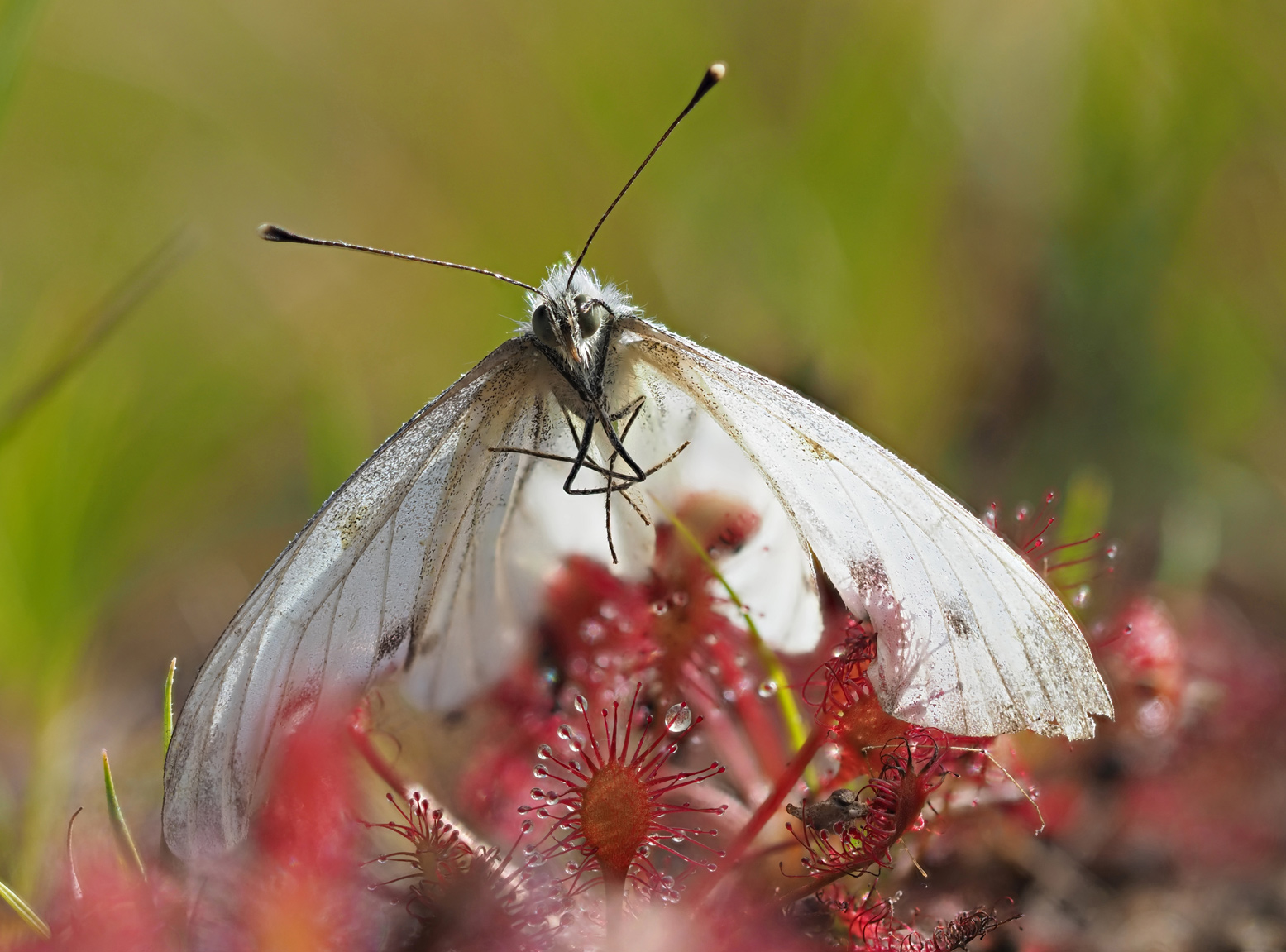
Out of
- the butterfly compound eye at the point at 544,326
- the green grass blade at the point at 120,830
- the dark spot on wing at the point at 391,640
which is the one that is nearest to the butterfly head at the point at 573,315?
the butterfly compound eye at the point at 544,326

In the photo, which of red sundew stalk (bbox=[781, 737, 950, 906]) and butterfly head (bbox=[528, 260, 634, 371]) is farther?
butterfly head (bbox=[528, 260, 634, 371])

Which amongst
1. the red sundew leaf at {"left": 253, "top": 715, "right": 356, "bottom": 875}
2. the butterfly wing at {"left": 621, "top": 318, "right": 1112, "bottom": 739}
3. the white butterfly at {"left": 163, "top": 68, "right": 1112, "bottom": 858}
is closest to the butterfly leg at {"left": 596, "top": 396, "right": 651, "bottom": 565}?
the white butterfly at {"left": 163, "top": 68, "right": 1112, "bottom": 858}

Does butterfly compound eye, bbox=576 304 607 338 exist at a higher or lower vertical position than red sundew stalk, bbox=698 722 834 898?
higher

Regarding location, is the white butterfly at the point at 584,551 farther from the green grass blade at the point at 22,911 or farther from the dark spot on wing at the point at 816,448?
the green grass blade at the point at 22,911

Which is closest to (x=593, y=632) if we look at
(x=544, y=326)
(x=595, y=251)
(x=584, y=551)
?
(x=584, y=551)

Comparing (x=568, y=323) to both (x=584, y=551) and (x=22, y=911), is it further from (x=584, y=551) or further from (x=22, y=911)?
(x=22, y=911)

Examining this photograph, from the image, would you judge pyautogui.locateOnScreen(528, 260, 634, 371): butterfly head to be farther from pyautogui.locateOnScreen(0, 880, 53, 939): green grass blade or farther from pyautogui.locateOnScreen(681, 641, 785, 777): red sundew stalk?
pyautogui.locateOnScreen(0, 880, 53, 939): green grass blade

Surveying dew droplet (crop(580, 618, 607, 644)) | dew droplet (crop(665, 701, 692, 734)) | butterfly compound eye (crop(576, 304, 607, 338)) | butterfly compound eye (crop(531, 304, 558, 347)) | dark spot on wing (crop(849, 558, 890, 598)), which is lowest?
dew droplet (crop(665, 701, 692, 734))
